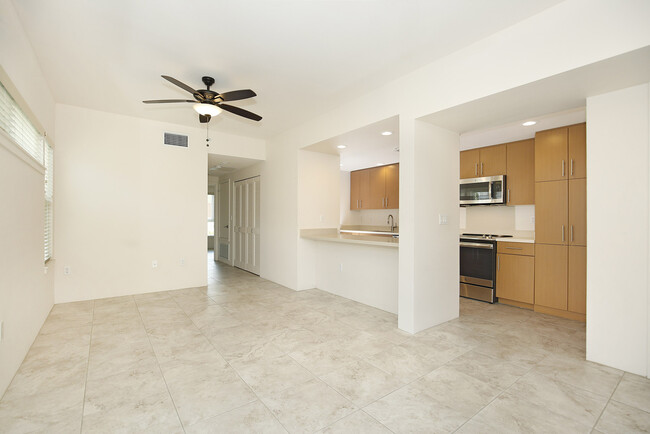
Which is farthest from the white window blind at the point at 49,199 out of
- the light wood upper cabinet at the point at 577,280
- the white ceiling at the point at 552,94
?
the light wood upper cabinet at the point at 577,280

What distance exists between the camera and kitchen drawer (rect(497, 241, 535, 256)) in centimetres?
403

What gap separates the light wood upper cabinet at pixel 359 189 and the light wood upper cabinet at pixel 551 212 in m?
3.96

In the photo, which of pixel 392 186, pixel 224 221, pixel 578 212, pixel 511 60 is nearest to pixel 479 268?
pixel 578 212

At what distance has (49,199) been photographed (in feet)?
12.8

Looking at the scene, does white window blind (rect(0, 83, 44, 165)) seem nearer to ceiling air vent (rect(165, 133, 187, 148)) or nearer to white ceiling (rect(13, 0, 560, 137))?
white ceiling (rect(13, 0, 560, 137))

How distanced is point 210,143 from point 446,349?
15.3ft

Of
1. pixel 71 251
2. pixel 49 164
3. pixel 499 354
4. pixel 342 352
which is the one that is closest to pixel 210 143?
pixel 49 164

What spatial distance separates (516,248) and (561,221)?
24.8 inches

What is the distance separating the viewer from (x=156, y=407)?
73.0 inches

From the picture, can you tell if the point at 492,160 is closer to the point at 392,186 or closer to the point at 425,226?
the point at 392,186

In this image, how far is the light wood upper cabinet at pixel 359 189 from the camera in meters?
7.53

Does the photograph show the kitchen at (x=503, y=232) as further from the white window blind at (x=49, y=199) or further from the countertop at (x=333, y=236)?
the white window blind at (x=49, y=199)

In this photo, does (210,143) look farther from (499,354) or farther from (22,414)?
(499,354)

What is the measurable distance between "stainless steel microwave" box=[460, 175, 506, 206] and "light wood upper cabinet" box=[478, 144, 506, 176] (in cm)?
10
